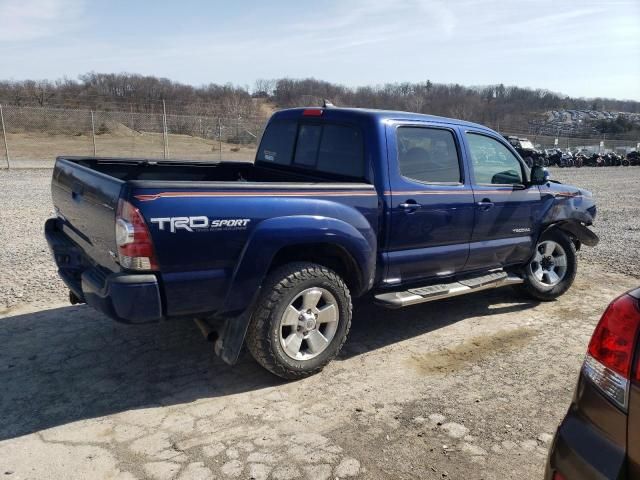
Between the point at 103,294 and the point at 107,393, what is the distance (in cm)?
81

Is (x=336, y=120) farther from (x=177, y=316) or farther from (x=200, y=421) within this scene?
(x=200, y=421)

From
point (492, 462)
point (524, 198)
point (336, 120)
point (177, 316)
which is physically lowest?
point (492, 462)

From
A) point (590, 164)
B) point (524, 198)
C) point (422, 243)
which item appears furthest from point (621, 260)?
point (590, 164)

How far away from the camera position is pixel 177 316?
11.0 feet

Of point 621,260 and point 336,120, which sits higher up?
point 336,120

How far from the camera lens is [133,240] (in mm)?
3080

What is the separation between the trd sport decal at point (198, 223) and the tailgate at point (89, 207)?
A: 0.32m

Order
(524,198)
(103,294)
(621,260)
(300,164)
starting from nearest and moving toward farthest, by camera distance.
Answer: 1. (103,294)
2. (300,164)
3. (524,198)
4. (621,260)

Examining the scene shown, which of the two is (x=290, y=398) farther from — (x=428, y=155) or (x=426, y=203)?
Result: (x=428, y=155)

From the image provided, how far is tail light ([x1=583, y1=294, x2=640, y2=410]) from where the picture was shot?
1806 millimetres

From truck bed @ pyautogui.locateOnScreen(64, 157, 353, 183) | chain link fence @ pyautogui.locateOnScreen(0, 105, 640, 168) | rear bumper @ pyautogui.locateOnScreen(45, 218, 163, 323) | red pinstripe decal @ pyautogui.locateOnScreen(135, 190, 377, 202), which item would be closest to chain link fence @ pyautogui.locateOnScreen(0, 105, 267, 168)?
chain link fence @ pyautogui.locateOnScreen(0, 105, 640, 168)

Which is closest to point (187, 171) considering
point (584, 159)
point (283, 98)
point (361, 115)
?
point (361, 115)

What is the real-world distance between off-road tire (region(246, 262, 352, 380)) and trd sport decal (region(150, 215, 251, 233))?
1.66ft

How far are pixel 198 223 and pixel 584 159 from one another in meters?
37.6
